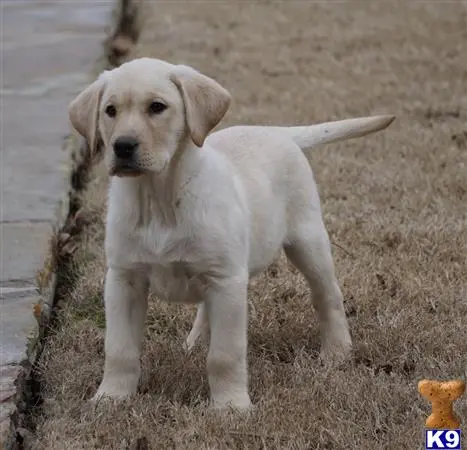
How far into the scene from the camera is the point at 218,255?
3.53 metres

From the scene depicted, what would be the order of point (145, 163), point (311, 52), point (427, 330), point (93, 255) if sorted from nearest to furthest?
point (145, 163) < point (427, 330) < point (93, 255) < point (311, 52)

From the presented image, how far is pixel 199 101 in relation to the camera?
3508mm

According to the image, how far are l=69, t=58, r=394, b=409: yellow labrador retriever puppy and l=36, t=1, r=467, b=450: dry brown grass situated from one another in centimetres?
16

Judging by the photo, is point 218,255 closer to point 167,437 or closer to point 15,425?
point 167,437

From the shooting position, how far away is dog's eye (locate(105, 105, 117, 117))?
346 cm

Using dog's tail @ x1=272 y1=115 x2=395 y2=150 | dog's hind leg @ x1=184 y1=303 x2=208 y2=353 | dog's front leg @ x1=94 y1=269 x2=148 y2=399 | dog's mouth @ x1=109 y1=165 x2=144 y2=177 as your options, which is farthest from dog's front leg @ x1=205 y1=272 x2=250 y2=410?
dog's tail @ x1=272 y1=115 x2=395 y2=150

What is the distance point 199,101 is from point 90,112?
1.07 feet

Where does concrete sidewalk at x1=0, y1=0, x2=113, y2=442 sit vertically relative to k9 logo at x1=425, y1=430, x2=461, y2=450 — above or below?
below

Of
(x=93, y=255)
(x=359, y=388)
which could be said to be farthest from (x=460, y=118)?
(x=359, y=388)

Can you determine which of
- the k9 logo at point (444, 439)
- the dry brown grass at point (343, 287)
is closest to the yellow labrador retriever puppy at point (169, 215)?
the dry brown grass at point (343, 287)

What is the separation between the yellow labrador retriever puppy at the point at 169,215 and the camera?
11.3 feet

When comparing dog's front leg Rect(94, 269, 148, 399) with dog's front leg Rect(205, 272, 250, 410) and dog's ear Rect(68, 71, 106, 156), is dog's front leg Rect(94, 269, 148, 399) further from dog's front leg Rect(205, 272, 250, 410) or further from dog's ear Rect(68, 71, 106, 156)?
dog's ear Rect(68, 71, 106, 156)

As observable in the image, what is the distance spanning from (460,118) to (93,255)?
9.00 ft

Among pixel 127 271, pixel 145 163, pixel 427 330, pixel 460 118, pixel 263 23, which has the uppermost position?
pixel 145 163
